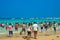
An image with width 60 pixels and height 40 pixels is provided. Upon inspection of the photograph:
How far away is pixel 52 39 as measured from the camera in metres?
21.0

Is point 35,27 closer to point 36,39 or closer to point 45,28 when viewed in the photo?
point 36,39

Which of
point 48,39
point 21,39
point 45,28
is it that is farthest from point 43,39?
point 45,28

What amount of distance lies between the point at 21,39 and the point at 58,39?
9.83 feet

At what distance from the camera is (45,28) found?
35.0 m

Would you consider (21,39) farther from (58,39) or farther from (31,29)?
(58,39)

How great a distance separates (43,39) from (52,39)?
0.72 metres

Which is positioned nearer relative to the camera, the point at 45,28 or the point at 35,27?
the point at 35,27

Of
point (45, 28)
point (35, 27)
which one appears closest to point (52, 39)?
point (35, 27)

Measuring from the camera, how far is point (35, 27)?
2108cm

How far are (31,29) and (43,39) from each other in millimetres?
1312

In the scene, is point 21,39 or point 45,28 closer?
point 21,39

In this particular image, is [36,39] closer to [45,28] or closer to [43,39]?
[43,39]

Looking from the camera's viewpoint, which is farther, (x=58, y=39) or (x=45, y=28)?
(x=45, y=28)

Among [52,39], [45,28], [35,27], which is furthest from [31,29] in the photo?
[45,28]
